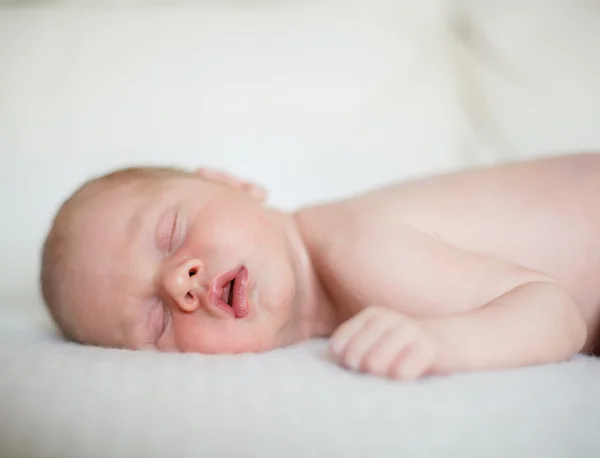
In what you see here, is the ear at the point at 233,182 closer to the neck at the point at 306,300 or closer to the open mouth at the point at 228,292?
the neck at the point at 306,300

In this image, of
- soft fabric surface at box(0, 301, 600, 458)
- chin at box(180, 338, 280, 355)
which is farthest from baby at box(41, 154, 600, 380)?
soft fabric surface at box(0, 301, 600, 458)

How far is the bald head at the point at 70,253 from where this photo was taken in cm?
80

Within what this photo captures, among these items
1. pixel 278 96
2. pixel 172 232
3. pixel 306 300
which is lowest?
pixel 306 300

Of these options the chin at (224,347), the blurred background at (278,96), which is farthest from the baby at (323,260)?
the blurred background at (278,96)

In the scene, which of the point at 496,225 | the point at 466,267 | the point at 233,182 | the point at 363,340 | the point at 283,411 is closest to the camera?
the point at 283,411

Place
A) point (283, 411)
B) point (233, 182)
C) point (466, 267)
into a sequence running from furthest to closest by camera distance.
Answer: point (233, 182) < point (466, 267) < point (283, 411)

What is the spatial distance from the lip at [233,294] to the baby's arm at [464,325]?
6.8 inches

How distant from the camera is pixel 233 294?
770 mm

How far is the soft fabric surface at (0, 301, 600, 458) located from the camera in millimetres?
450

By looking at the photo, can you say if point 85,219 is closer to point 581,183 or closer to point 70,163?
point 70,163

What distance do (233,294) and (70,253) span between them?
0.72 feet

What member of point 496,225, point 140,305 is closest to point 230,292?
point 140,305

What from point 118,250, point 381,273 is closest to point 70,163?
point 118,250

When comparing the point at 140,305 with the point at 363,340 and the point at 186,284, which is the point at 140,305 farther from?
the point at 363,340
